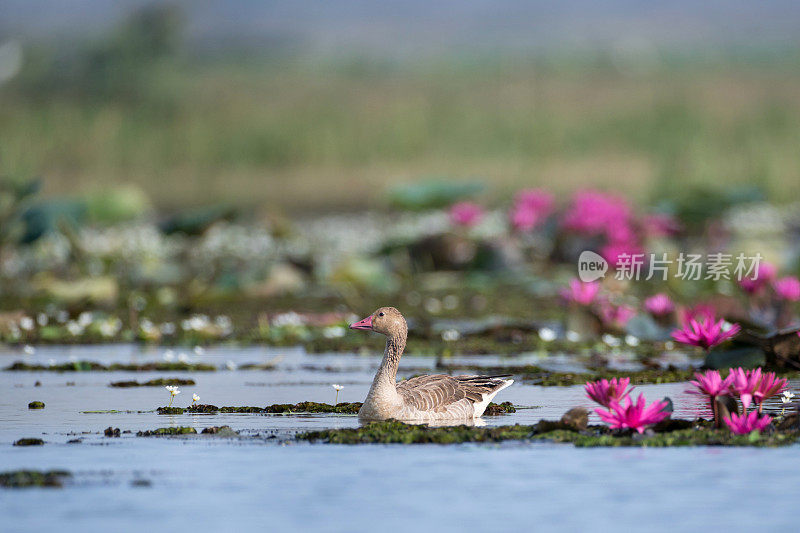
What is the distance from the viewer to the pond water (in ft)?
20.1

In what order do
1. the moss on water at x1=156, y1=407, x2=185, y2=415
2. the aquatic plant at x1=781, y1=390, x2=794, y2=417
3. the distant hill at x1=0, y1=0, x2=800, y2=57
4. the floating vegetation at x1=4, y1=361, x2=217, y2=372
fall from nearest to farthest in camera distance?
1. the aquatic plant at x1=781, y1=390, x2=794, y2=417
2. the moss on water at x1=156, y1=407, x2=185, y2=415
3. the floating vegetation at x1=4, y1=361, x2=217, y2=372
4. the distant hill at x1=0, y1=0, x2=800, y2=57

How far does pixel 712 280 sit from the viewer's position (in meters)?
17.0

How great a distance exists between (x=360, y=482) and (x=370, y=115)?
3424cm

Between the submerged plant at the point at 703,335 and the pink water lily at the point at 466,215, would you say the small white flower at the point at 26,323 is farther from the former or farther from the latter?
the submerged plant at the point at 703,335

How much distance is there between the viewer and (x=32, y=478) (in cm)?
680

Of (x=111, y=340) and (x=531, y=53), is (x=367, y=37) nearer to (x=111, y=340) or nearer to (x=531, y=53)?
(x=531, y=53)

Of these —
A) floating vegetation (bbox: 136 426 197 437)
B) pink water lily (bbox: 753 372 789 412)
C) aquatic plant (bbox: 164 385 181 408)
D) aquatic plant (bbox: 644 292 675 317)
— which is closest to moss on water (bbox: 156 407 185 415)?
aquatic plant (bbox: 164 385 181 408)

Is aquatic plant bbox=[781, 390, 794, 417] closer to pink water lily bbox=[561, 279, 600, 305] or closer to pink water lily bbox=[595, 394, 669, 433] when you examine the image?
pink water lily bbox=[595, 394, 669, 433]

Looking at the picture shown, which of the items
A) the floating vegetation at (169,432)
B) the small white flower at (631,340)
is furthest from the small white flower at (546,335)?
the floating vegetation at (169,432)

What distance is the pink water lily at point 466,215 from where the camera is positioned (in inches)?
715

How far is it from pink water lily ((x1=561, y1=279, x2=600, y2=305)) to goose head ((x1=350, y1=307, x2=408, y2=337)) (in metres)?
4.22

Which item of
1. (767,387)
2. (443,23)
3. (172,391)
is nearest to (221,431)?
(172,391)

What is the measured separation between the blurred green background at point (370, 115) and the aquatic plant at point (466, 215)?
3686 mm

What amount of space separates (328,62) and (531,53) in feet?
28.5
